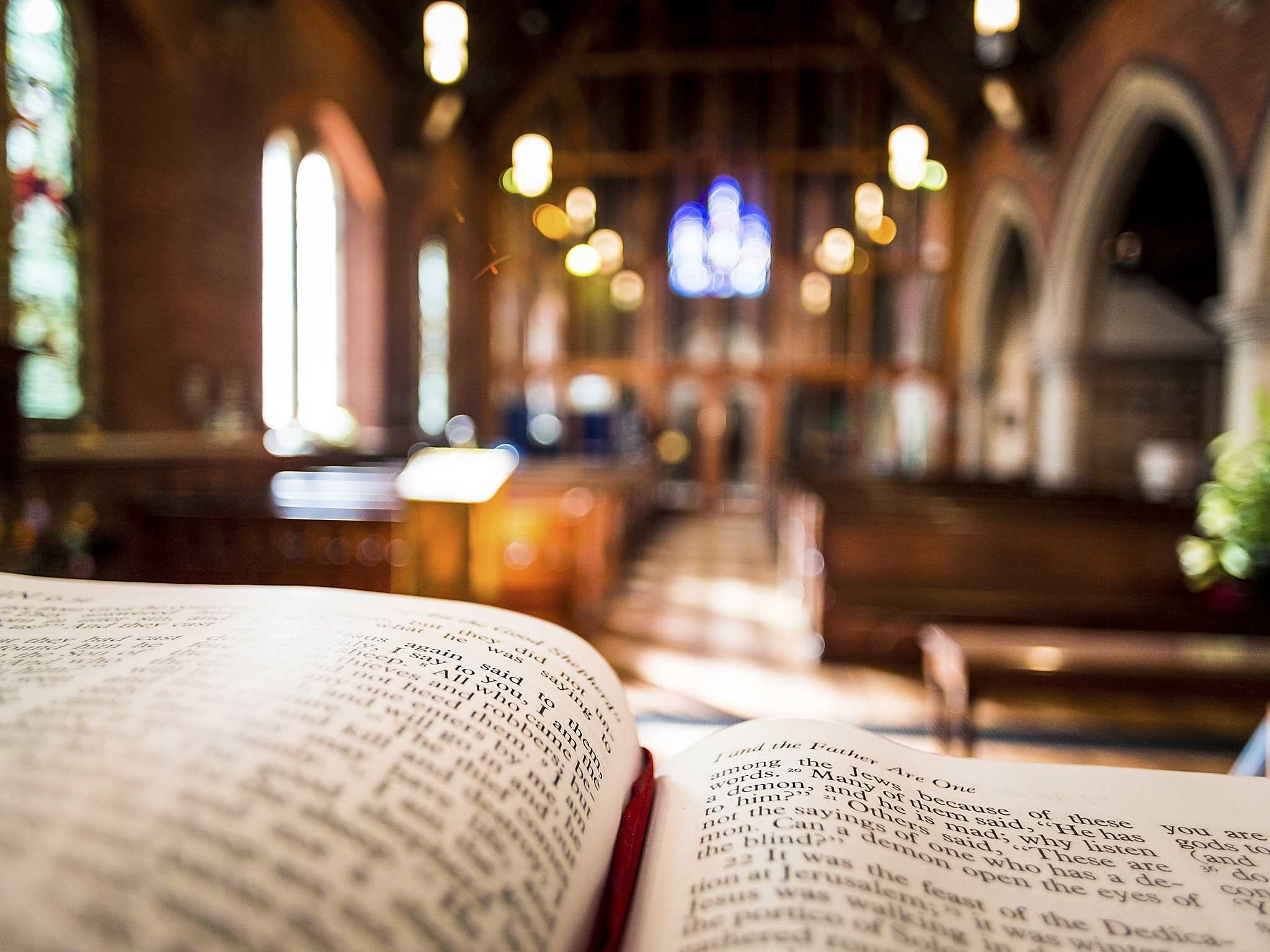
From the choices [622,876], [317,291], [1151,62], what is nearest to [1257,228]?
[1151,62]

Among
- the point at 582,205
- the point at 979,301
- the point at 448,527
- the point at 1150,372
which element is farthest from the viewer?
the point at 979,301

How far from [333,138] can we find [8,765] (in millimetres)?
9301

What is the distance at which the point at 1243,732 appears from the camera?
11.1ft

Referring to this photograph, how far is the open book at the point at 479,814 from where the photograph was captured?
1.31ft

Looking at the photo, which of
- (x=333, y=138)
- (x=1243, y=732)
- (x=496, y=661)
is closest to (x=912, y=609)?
(x=1243, y=732)

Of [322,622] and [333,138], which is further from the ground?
[333,138]

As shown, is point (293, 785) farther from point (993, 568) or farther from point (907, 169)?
point (907, 169)

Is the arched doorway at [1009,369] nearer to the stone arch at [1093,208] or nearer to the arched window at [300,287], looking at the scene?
the stone arch at [1093,208]

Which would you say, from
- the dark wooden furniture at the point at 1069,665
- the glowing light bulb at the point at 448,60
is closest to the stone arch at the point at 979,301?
the dark wooden furniture at the point at 1069,665

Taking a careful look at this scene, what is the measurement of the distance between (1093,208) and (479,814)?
8.87 m

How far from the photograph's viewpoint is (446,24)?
3816mm

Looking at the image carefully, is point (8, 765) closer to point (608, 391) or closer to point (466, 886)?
point (466, 886)

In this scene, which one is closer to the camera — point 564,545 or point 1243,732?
point 1243,732

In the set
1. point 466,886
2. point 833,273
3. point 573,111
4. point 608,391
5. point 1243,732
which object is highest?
point 573,111
